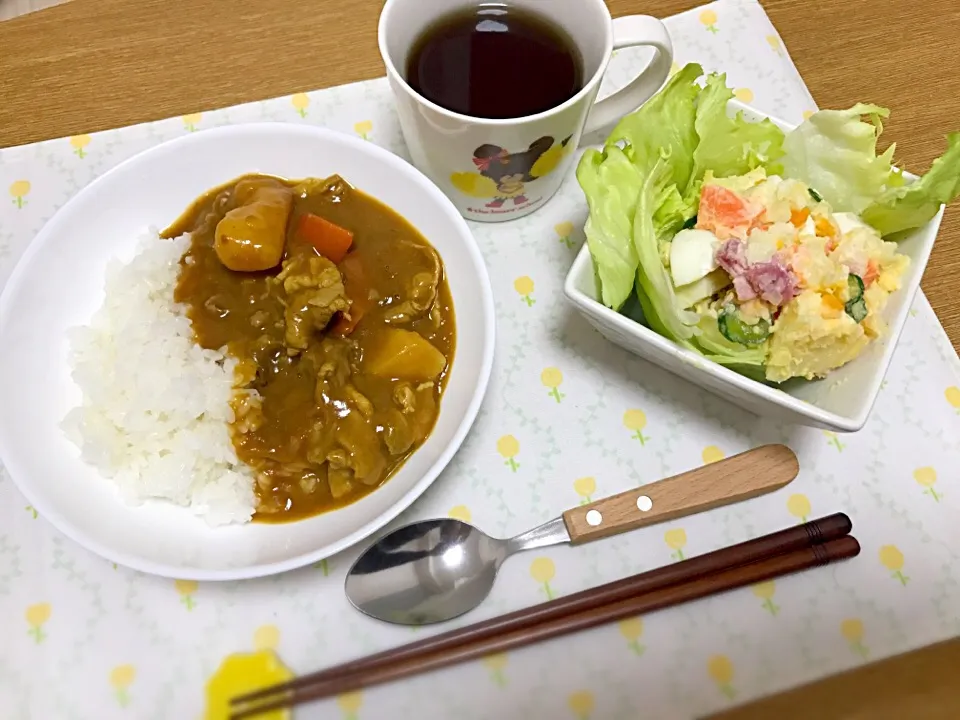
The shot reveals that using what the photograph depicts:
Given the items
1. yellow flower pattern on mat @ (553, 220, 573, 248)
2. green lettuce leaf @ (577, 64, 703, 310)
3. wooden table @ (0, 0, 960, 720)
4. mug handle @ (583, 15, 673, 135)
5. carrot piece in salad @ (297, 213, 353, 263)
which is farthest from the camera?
wooden table @ (0, 0, 960, 720)

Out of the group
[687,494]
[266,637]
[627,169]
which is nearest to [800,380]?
[687,494]

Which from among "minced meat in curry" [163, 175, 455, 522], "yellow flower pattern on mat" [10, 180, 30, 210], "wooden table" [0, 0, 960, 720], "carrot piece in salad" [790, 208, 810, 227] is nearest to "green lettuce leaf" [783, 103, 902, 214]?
"carrot piece in salad" [790, 208, 810, 227]

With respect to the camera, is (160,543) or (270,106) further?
(270,106)

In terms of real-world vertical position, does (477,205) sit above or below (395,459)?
above

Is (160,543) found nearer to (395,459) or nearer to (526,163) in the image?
(395,459)

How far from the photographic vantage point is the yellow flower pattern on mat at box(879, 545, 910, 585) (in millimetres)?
1374

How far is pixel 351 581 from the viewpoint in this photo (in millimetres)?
1350

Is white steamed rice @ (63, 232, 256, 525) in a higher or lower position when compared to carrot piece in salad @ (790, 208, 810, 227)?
lower

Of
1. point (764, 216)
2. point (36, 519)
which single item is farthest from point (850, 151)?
point (36, 519)

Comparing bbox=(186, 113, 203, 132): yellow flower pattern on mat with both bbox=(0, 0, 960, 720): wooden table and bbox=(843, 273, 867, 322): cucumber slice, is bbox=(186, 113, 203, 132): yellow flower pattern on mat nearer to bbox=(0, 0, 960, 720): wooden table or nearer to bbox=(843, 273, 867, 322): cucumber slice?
bbox=(0, 0, 960, 720): wooden table

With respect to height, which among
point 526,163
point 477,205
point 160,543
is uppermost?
point 526,163

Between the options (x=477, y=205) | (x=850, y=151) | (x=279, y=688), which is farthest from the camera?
(x=477, y=205)

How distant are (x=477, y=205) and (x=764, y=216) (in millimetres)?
631

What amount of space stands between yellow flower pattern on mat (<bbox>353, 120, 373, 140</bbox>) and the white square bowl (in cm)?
77
